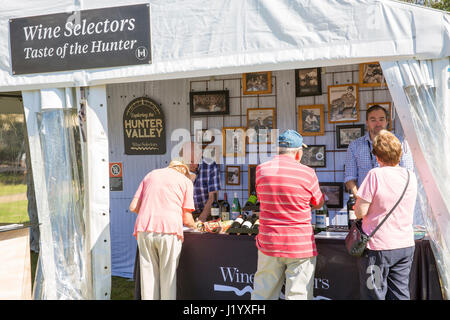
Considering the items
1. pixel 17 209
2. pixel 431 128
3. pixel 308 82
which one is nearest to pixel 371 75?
pixel 308 82

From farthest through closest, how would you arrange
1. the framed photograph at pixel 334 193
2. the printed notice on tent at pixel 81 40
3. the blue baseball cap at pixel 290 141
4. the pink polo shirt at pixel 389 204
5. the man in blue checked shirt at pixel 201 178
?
the man in blue checked shirt at pixel 201 178
the framed photograph at pixel 334 193
the printed notice on tent at pixel 81 40
the blue baseball cap at pixel 290 141
the pink polo shirt at pixel 389 204

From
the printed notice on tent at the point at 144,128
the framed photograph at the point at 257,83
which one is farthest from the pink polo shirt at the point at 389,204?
the printed notice on tent at the point at 144,128

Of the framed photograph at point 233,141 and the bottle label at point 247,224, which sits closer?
the bottle label at point 247,224

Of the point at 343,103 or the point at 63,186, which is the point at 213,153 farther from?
the point at 63,186

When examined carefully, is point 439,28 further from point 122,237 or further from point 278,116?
point 122,237

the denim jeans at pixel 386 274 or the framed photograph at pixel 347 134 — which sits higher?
the framed photograph at pixel 347 134

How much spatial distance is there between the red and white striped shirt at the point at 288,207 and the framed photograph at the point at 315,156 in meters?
1.82

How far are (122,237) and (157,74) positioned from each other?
2629mm

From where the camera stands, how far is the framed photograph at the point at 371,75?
14.0 feet

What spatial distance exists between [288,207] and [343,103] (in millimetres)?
2109

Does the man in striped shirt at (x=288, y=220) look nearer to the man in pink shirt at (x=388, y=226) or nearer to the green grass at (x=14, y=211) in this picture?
the man in pink shirt at (x=388, y=226)

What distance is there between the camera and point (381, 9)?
2887mm

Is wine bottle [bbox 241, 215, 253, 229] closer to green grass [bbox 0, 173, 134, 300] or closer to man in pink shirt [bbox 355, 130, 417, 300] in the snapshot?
man in pink shirt [bbox 355, 130, 417, 300]
